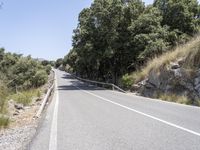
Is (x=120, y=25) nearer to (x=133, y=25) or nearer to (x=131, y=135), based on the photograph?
(x=133, y=25)

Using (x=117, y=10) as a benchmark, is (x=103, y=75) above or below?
below

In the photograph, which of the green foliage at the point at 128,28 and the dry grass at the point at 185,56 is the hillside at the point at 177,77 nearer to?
the dry grass at the point at 185,56

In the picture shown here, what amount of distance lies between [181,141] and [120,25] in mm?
38063

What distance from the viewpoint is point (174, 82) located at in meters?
24.0

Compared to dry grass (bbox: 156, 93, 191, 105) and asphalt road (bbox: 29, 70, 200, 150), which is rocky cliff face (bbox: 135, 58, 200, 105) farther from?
asphalt road (bbox: 29, 70, 200, 150)

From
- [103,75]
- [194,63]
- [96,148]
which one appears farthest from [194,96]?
[103,75]

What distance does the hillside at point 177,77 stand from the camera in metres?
21.8

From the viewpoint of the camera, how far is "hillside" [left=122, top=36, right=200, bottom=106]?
2184 centimetres

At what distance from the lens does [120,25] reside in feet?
150

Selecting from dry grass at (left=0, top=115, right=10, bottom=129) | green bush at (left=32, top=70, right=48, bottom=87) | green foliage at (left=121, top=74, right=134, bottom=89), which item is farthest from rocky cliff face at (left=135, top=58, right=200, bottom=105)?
green bush at (left=32, top=70, right=48, bottom=87)

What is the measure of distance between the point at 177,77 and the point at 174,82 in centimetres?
42

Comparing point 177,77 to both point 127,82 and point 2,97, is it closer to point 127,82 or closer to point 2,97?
point 127,82

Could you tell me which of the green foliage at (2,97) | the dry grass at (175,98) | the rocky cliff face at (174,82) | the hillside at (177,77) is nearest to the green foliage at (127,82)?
the hillside at (177,77)

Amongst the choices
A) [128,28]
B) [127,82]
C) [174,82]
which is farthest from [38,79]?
[174,82]
